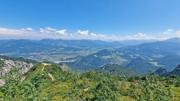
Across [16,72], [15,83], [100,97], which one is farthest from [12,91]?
[100,97]

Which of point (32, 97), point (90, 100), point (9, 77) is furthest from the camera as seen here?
point (90, 100)

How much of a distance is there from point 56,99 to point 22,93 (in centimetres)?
8563

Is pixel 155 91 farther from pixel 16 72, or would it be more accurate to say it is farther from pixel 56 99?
pixel 16 72

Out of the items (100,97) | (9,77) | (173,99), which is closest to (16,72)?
(9,77)

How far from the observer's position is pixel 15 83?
100000 mm

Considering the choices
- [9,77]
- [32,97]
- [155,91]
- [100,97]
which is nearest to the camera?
[32,97]

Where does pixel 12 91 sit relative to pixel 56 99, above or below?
above

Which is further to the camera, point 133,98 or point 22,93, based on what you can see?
point 133,98

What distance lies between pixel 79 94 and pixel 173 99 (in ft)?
192

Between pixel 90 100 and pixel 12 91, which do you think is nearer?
pixel 12 91

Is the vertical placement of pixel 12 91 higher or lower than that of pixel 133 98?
higher

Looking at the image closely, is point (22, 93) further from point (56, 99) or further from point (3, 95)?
point (56, 99)

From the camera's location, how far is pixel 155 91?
18288 cm

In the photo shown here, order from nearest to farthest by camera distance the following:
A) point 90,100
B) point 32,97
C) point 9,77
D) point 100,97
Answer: point 32,97 → point 9,77 → point 100,97 → point 90,100
